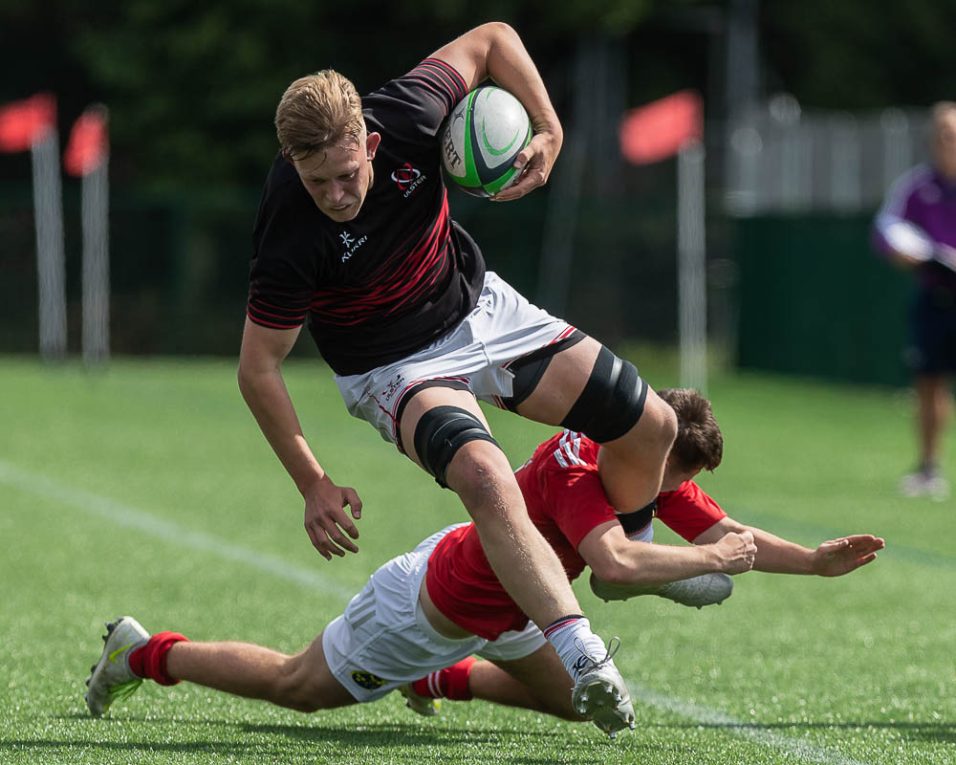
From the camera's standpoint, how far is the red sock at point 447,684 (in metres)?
6.01

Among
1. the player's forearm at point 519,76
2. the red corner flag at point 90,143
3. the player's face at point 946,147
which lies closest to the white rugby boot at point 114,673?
the player's forearm at point 519,76

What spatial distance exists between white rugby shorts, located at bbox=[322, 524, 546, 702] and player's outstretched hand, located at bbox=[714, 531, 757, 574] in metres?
0.67

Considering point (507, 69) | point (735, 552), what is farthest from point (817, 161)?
point (735, 552)

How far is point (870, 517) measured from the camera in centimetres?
1119

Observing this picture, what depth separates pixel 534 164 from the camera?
5773 mm

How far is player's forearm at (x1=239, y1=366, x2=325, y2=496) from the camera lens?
17.7 feet

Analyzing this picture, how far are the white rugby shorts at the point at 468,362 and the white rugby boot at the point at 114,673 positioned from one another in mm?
965

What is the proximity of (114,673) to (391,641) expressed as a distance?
0.94 meters

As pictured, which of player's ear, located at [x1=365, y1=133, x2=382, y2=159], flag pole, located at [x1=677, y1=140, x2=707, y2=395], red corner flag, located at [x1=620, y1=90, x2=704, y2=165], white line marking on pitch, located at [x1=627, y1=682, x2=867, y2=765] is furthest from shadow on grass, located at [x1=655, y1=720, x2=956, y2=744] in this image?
red corner flag, located at [x1=620, y1=90, x2=704, y2=165]

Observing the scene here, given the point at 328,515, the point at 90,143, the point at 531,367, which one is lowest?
the point at 328,515

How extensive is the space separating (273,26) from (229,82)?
3.63ft

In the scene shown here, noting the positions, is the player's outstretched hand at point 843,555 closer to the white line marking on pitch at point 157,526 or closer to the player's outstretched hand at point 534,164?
the player's outstretched hand at point 534,164

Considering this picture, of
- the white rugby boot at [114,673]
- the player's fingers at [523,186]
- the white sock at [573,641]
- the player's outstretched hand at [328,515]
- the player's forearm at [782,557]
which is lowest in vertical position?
the white rugby boot at [114,673]

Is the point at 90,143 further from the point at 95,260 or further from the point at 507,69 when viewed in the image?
the point at 507,69
